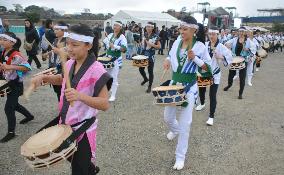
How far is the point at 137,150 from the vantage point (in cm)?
516

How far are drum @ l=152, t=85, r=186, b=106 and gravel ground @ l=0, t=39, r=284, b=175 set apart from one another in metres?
0.94

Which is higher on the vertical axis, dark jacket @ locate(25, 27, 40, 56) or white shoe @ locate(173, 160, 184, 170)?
dark jacket @ locate(25, 27, 40, 56)

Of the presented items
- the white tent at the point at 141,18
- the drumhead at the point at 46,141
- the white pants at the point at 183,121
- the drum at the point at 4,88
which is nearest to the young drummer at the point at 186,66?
the white pants at the point at 183,121

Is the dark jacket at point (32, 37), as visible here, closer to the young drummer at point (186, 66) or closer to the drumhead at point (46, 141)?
the young drummer at point (186, 66)

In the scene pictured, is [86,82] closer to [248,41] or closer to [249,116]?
[249,116]

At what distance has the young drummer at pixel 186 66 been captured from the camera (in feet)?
14.5

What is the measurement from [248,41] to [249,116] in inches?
95.2

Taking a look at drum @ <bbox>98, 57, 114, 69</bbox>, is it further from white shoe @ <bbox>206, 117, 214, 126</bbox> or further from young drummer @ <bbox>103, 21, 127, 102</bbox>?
white shoe @ <bbox>206, 117, 214, 126</bbox>

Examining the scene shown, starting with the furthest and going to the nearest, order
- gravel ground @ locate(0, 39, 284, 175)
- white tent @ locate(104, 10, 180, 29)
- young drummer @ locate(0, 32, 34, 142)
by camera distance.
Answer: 1. white tent @ locate(104, 10, 180, 29)
2. young drummer @ locate(0, 32, 34, 142)
3. gravel ground @ locate(0, 39, 284, 175)

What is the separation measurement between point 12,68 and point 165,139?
2.61 meters

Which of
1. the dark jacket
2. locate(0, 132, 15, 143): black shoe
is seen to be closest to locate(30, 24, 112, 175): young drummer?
locate(0, 132, 15, 143): black shoe

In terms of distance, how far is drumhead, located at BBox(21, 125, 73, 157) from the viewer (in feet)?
8.39

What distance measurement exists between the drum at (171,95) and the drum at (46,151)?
5.73ft

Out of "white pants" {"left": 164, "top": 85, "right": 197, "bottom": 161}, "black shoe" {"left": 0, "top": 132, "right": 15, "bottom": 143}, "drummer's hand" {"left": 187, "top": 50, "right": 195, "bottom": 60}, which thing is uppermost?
"drummer's hand" {"left": 187, "top": 50, "right": 195, "bottom": 60}
